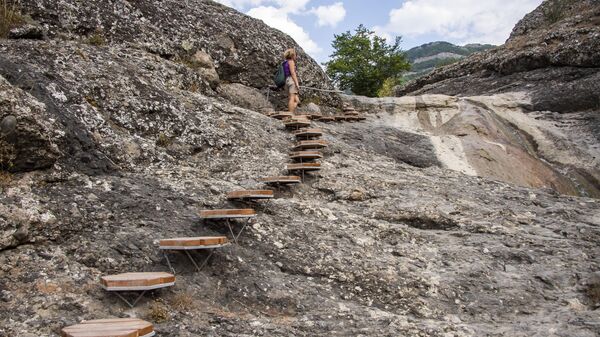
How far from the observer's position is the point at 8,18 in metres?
9.53

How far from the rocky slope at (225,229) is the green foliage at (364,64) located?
2276 centimetres

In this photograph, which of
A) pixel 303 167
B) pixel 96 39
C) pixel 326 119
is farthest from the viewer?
pixel 326 119

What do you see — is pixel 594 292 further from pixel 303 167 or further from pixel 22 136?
pixel 22 136

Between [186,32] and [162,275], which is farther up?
[186,32]

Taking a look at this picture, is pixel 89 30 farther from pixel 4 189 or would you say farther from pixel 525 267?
pixel 525 267

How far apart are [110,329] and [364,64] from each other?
3238 centimetres

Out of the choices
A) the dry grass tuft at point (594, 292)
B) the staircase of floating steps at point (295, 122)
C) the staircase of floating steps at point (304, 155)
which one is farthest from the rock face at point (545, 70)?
the staircase of floating steps at point (304, 155)

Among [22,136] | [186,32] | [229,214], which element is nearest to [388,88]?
[186,32]

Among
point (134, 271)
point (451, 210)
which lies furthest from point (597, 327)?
point (134, 271)

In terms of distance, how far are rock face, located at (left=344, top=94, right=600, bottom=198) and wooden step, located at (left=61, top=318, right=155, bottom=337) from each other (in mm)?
9154

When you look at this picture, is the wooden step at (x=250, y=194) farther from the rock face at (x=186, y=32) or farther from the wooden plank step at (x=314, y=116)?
the wooden plank step at (x=314, y=116)

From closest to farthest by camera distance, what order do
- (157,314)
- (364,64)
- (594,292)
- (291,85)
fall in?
(157,314) < (594,292) < (291,85) < (364,64)

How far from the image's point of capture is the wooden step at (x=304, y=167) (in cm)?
928

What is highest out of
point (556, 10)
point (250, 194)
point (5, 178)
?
point (556, 10)
